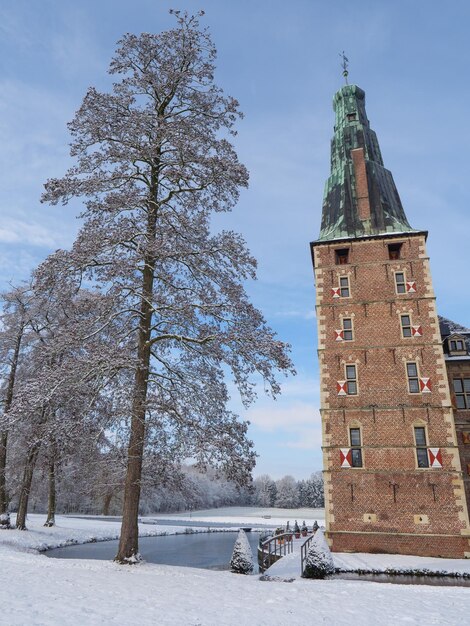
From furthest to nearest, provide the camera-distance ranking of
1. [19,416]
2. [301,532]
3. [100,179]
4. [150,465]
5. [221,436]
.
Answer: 1. [301,532]
2. [100,179]
3. [150,465]
4. [221,436]
5. [19,416]

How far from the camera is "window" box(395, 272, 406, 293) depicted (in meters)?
→ 22.2

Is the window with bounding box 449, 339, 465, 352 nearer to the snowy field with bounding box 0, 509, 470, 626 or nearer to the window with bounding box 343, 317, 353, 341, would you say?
the window with bounding box 343, 317, 353, 341

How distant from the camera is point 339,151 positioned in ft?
91.1

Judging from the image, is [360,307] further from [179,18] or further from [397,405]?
[179,18]

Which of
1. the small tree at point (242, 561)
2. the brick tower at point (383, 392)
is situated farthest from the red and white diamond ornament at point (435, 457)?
the small tree at point (242, 561)

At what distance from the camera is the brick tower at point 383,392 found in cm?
1875

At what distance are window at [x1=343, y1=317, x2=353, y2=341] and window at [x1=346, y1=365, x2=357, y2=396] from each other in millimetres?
1443

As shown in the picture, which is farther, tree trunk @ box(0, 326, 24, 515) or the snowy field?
tree trunk @ box(0, 326, 24, 515)

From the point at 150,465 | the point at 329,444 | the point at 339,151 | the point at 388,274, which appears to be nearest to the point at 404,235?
the point at 388,274

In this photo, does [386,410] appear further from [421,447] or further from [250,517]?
[250,517]

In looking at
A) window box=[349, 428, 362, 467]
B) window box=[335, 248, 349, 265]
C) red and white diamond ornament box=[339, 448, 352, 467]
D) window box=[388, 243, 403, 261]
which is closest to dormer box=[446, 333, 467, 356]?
window box=[388, 243, 403, 261]

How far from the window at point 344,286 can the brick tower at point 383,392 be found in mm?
50

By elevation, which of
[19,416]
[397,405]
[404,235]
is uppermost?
[404,235]

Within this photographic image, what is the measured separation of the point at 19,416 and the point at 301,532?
27.8 m
